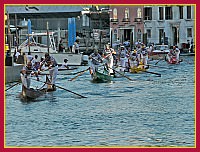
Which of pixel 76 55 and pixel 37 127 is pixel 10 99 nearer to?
pixel 37 127

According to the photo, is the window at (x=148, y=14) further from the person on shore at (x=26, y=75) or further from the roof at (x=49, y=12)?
the person on shore at (x=26, y=75)

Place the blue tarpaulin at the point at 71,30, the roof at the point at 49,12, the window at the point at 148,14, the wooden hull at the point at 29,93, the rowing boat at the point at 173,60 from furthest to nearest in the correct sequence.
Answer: the window at the point at 148,14, the roof at the point at 49,12, the rowing boat at the point at 173,60, the blue tarpaulin at the point at 71,30, the wooden hull at the point at 29,93

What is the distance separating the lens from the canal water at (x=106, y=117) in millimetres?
8844

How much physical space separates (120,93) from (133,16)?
99.1ft

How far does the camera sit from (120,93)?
15203 millimetres

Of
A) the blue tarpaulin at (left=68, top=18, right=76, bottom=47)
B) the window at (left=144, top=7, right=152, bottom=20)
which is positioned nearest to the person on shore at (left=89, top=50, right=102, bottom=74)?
the blue tarpaulin at (left=68, top=18, right=76, bottom=47)

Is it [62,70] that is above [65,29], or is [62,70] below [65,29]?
below

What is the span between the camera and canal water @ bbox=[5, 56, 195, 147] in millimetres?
8844

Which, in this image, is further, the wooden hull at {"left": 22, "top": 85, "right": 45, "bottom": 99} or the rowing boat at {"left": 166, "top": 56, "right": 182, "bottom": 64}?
the rowing boat at {"left": 166, "top": 56, "right": 182, "bottom": 64}

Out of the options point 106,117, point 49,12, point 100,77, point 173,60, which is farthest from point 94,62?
point 49,12

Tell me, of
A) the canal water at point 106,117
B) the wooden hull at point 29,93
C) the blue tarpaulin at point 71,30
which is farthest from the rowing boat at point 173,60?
the wooden hull at point 29,93

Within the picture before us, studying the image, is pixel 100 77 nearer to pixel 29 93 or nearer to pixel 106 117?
pixel 29 93

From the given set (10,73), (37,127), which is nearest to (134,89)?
(10,73)

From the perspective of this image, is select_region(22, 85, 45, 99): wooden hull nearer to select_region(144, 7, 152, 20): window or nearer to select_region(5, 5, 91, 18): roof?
select_region(5, 5, 91, 18): roof
